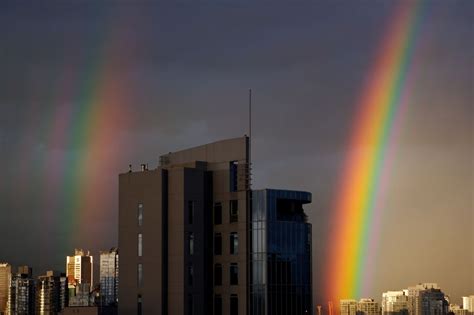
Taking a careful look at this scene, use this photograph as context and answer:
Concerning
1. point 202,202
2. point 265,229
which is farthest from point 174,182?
point 265,229

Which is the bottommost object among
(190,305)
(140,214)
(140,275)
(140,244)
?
(190,305)

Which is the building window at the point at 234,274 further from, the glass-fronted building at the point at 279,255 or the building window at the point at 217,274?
the glass-fronted building at the point at 279,255

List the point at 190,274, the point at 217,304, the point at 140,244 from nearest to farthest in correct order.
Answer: the point at 190,274
the point at 217,304
the point at 140,244

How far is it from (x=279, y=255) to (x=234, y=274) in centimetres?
417

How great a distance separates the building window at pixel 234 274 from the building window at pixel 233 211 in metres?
3.88

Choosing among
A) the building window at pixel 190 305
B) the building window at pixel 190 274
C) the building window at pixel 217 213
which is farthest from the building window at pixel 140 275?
the building window at pixel 217 213

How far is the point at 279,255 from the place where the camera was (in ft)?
278

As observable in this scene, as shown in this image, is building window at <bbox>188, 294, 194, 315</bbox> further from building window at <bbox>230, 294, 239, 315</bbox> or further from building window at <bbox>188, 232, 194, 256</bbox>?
building window at <bbox>188, 232, 194, 256</bbox>

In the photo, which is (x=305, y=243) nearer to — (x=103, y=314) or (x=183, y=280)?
(x=183, y=280)

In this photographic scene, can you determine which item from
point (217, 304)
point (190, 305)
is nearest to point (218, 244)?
point (217, 304)

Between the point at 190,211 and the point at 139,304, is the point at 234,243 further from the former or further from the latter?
the point at 139,304

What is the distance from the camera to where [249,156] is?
8450 centimetres

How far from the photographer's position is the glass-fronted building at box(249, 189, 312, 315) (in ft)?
274

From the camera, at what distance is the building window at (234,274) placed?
277 ft
